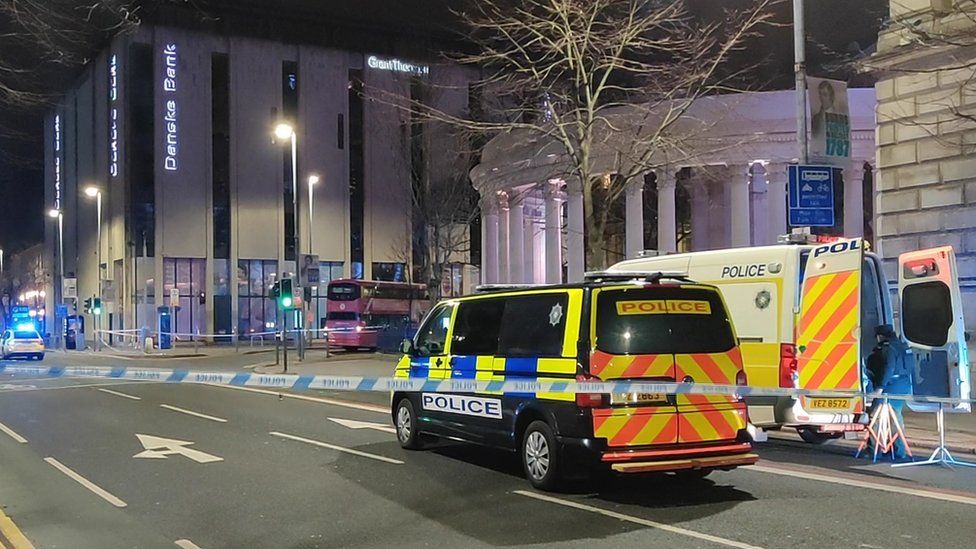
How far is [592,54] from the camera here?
19812mm

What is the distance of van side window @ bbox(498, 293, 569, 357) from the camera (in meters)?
8.52

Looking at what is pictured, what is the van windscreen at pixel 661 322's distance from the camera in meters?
8.16

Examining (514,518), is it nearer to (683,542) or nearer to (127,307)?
(683,542)

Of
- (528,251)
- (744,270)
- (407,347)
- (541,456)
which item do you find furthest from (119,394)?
(528,251)

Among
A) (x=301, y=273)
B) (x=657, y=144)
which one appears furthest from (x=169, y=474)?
(x=301, y=273)

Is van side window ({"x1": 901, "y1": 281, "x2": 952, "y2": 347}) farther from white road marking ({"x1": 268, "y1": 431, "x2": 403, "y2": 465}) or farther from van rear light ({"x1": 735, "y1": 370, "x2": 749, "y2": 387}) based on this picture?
white road marking ({"x1": 268, "y1": 431, "x2": 403, "y2": 465})

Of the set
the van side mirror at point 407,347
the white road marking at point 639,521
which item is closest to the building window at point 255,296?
the van side mirror at point 407,347

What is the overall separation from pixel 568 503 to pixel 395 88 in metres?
51.8

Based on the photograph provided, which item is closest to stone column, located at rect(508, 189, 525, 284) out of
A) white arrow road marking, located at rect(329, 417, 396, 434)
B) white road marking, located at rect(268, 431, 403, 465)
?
A: white arrow road marking, located at rect(329, 417, 396, 434)

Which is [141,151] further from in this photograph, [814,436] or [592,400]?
[592,400]

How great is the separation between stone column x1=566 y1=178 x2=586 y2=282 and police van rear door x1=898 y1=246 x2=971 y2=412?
773 inches

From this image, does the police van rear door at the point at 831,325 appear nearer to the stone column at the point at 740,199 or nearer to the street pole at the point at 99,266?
the stone column at the point at 740,199

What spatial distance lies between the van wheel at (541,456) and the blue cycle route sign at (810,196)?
762cm

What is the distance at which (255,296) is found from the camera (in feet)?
181
